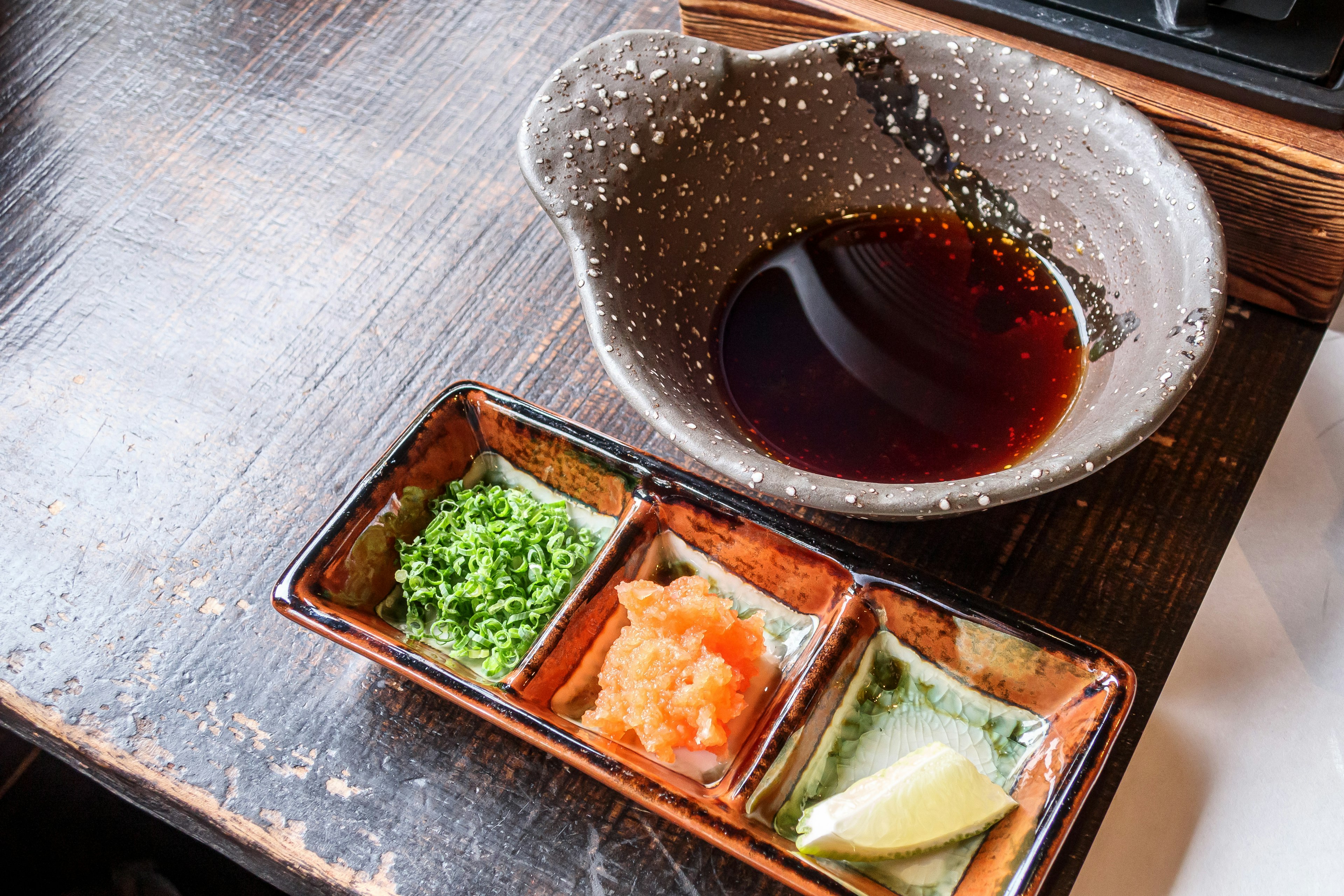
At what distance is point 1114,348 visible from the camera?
0.98 metres

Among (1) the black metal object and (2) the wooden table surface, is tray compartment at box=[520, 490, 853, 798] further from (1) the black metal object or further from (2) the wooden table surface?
(1) the black metal object

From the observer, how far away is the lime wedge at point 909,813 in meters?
0.80

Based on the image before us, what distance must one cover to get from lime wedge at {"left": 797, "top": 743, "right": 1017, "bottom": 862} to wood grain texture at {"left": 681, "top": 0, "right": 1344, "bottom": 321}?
0.70 meters

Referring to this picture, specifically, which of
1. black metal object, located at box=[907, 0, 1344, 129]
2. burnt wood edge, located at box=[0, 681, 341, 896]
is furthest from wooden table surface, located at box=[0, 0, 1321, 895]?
black metal object, located at box=[907, 0, 1344, 129]

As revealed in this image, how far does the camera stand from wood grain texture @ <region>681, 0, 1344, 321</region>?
3.35 feet

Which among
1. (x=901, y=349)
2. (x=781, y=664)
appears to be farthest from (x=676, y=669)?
(x=901, y=349)

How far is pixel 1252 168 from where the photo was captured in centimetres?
104

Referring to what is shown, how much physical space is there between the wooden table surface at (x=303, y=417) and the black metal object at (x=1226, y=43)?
0.26m

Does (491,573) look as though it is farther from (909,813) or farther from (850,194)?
(850,194)

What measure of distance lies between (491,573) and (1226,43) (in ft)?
3.19

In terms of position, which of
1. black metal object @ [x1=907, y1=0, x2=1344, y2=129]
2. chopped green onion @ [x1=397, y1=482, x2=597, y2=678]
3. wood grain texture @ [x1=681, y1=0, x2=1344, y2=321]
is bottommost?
chopped green onion @ [x1=397, y1=482, x2=597, y2=678]

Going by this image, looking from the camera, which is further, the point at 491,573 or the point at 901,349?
the point at 901,349

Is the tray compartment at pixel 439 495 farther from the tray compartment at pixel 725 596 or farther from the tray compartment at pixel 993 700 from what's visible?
the tray compartment at pixel 993 700

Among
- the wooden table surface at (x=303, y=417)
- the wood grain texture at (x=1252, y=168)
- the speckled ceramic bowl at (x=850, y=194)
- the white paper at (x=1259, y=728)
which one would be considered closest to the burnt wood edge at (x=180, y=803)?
the wooden table surface at (x=303, y=417)
